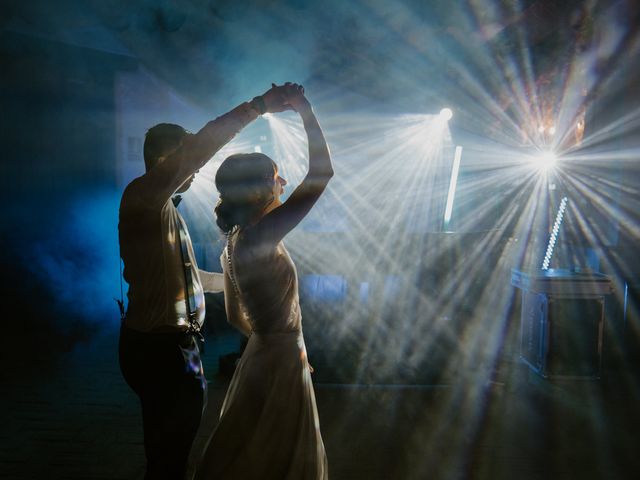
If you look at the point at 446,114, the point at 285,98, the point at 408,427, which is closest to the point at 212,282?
the point at 285,98

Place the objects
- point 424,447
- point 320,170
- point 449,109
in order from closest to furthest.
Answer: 1. point 320,170
2. point 424,447
3. point 449,109

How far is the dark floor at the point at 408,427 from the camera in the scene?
3652 mm

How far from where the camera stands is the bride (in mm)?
2279

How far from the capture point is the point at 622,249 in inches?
242

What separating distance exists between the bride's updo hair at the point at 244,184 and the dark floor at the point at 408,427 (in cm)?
220

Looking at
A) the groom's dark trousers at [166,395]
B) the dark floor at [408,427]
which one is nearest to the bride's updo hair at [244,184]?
the groom's dark trousers at [166,395]

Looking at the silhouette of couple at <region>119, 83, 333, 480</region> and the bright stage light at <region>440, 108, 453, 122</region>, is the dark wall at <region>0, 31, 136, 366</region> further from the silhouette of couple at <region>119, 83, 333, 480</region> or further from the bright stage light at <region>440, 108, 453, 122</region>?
the silhouette of couple at <region>119, 83, 333, 480</region>

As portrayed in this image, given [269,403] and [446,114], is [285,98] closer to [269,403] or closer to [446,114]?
[269,403]

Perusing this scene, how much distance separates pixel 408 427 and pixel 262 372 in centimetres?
248

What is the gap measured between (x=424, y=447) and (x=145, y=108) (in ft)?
22.0

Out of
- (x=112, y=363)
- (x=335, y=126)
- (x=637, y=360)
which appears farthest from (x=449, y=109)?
(x=112, y=363)

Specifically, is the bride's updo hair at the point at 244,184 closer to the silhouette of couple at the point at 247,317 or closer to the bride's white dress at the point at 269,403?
the silhouette of couple at the point at 247,317

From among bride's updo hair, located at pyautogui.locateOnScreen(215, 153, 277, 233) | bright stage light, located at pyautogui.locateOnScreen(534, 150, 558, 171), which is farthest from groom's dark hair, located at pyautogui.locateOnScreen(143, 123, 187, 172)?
bright stage light, located at pyautogui.locateOnScreen(534, 150, 558, 171)

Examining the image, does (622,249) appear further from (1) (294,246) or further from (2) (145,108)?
(2) (145,108)
